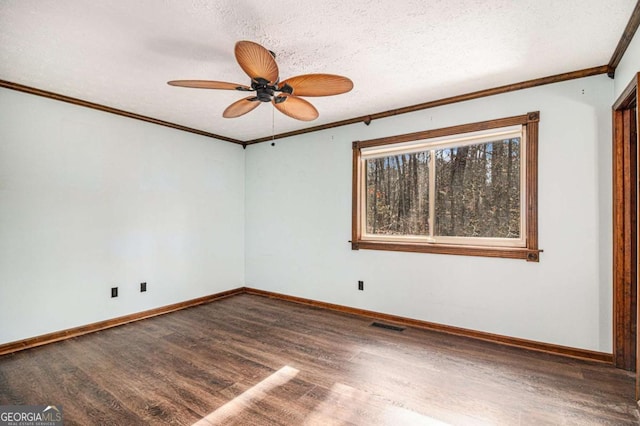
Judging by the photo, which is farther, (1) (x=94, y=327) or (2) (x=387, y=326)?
(2) (x=387, y=326)

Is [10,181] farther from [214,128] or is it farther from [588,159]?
[588,159]

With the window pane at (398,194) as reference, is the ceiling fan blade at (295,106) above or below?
above

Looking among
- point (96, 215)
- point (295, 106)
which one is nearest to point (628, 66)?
point (295, 106)

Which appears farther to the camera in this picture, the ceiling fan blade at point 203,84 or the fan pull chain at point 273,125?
the fan pull chain at point 273,125

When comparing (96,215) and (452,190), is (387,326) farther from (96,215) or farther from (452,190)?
(96,215)

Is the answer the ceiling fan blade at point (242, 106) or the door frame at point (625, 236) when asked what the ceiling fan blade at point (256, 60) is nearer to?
the ceiling fan blade at point (242, 106)

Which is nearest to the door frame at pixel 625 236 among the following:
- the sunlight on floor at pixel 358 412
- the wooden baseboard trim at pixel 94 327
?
the sunlight on floor at pixel 358 412

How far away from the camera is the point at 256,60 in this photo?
1844 mm

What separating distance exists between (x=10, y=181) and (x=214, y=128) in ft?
7.53

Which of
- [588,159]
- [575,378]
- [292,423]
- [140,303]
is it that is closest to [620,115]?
[588,159]

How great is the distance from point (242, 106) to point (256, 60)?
30.7 inches

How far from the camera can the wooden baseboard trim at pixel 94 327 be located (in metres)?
2.95

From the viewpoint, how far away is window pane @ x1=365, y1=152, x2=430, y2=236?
146 inches

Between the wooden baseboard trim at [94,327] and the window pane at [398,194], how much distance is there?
272 centimetres
